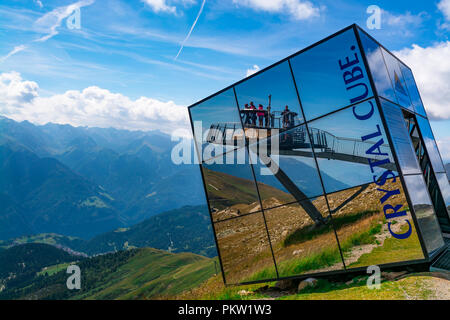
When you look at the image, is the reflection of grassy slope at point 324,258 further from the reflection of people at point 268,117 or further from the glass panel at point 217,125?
the glass panel at point 217,125

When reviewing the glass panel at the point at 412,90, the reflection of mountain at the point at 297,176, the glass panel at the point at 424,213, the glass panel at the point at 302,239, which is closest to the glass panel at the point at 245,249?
the glass panel at the point at 302,239

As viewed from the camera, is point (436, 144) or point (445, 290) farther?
point (436, 144)

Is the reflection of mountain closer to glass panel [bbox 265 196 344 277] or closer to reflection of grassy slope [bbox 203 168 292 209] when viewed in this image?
reflection of grassy slope [bbox 203 168 292 209]

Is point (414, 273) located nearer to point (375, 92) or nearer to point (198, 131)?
point (375, 92)

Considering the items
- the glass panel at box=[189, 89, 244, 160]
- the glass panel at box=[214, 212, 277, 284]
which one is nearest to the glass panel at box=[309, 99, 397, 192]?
the glass panel at box=[214, 212, 277, 284]

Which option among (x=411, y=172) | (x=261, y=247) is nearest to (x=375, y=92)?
(x=411, y=172)

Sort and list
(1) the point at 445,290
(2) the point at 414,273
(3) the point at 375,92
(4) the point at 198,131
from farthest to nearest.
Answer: (4) the point at 198,131 < (3) the point at 375,92 < (2) the point at 414,273 < (1) the point at 445,290

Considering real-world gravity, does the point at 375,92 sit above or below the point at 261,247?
above
